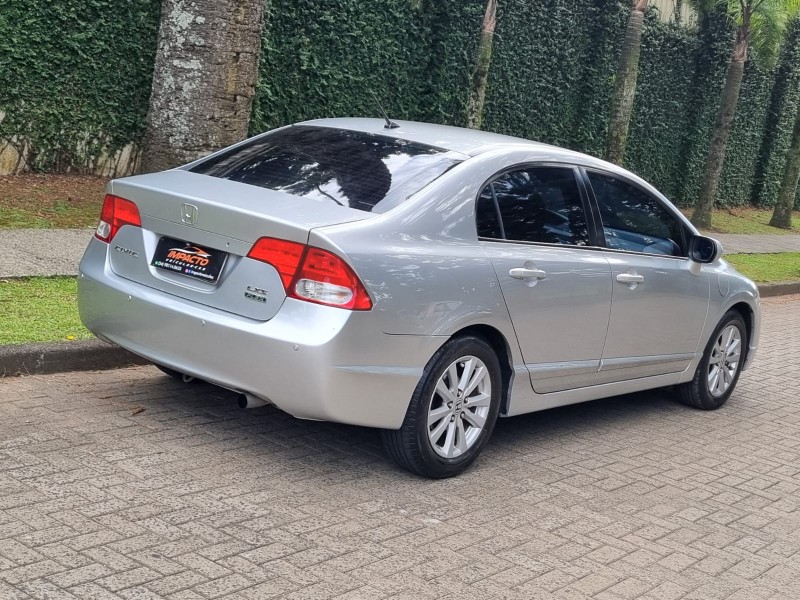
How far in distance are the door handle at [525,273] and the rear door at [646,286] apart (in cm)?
73

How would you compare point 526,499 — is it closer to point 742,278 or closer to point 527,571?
point 527,571

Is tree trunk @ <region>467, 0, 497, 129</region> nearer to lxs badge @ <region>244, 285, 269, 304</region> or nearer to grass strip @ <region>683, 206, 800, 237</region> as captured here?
grass strip @ <region>683, 206, 800, 237</region>

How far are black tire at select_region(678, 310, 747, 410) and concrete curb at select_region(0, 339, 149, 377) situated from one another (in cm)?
377

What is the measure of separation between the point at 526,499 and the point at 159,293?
2.03 meters

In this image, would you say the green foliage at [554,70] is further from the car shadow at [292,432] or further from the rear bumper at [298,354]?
the rear bumper at [298,354]

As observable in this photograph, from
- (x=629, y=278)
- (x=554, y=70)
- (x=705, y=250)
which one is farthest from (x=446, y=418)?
(x=554, y=70)

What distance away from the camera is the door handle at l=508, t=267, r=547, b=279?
5395 mm

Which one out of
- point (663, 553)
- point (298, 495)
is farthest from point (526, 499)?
point (298, 495)

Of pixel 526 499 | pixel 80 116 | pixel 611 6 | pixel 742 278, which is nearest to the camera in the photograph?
pixel 526 499

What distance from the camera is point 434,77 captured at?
16406mm

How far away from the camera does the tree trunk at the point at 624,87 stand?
17.8 metres

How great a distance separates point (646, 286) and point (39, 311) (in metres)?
3.93

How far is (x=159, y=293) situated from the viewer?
5.12 meters

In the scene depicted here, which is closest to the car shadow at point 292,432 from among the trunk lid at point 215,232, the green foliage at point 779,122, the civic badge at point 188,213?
the trunk lid at point 215,232
